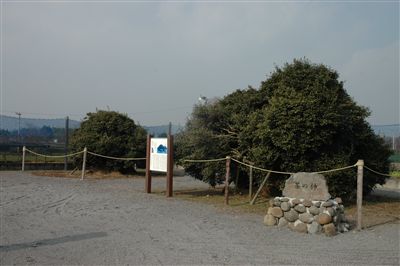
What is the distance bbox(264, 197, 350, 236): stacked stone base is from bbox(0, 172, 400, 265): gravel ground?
0.83ft

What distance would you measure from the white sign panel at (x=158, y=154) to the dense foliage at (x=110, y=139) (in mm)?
7033

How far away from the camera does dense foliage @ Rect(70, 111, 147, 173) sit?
2227 centimetres

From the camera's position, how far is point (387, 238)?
8680mm

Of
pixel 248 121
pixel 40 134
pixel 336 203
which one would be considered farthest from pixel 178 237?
pixel 40 134

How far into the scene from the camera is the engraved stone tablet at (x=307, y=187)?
9.47 metres

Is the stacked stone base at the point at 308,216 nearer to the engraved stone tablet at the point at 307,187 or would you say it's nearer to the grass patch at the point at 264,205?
the engraved stone tablet at the point at 307,187

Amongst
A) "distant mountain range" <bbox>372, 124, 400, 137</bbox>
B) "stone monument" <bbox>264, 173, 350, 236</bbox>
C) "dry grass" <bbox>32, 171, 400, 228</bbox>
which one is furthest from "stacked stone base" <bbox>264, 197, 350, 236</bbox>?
"distant mountain range" <bbox>372, 124, 400, 137</bbox>

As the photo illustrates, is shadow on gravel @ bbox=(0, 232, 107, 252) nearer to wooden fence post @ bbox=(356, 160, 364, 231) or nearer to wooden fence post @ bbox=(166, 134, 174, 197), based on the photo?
wooden fence post @ bbox=(356, 160, 364, 231)

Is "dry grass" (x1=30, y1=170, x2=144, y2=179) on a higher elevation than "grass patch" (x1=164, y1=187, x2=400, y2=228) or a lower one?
higher

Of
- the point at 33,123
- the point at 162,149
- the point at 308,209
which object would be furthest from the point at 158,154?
the point at 33,123

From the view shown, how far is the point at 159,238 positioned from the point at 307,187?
337 cm

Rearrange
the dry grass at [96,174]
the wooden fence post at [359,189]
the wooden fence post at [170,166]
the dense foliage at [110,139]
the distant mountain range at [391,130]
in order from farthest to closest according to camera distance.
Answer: the distant mountain range at [391,130] < the dense foliage at [110,139] < the dry grass at [96,174] < the wooden fence post at [170,166] < the wooden fence post at [359,189]

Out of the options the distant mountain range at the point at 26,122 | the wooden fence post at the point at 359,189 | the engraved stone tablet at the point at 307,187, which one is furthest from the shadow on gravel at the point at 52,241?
the distant mountain range at the point at 26,122

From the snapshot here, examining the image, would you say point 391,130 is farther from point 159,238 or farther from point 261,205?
point 159,238
